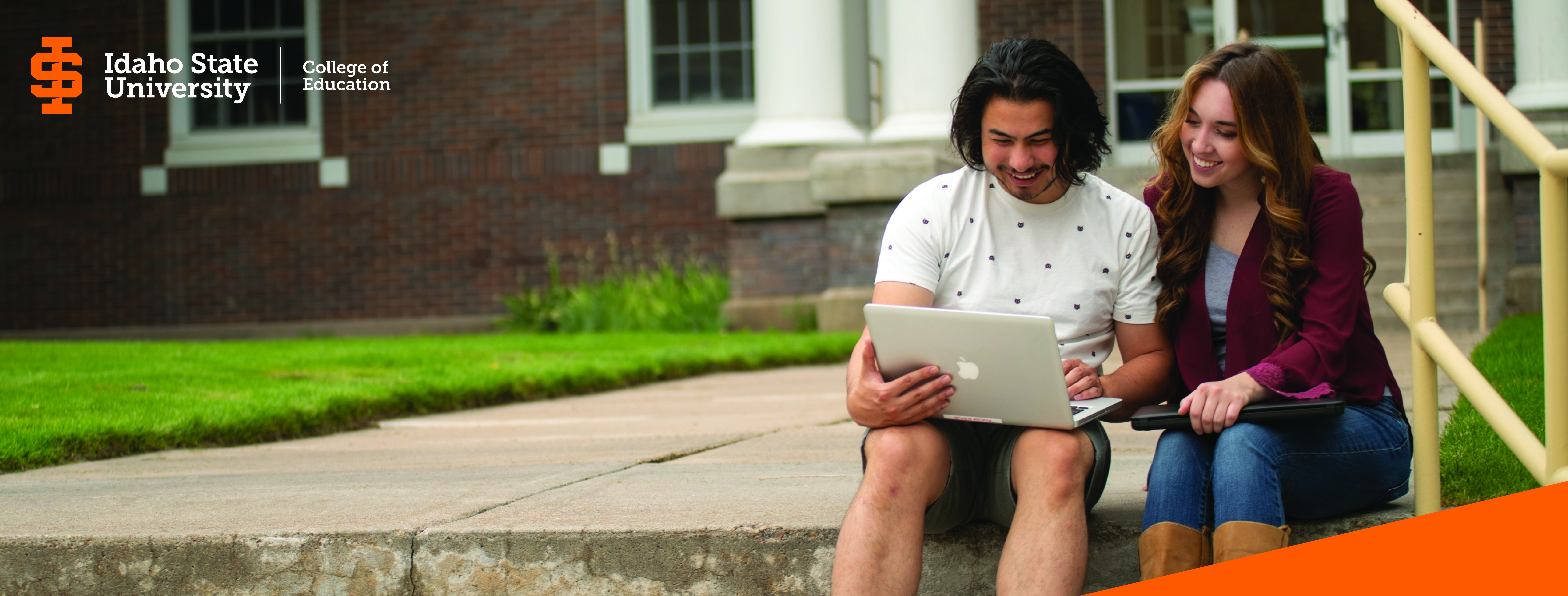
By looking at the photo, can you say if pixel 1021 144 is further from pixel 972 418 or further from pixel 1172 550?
pixel 1172 550

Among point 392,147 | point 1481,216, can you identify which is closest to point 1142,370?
point 1481,216

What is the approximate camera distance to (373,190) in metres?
10.7

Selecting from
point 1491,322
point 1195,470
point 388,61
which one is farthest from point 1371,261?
point 388,61

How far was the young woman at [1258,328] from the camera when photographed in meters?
2.15

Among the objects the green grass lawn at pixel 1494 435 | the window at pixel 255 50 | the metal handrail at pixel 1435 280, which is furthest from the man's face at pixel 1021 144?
the window at pixel 255 50

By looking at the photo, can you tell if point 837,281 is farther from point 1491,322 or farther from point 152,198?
point 152,198

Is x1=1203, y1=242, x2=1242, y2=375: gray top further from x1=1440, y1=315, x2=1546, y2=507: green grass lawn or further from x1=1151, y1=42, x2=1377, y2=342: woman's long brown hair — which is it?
x1=1440, y1=315, x2=1546, y2=507: green grass lawn

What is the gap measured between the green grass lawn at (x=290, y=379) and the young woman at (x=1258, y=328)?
10.8 feet

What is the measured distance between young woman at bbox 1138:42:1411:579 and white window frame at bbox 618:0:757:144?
818 cm

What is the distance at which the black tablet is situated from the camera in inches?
83.4

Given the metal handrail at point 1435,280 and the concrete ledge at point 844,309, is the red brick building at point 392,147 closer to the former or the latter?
the concrete ledge at point 844,309

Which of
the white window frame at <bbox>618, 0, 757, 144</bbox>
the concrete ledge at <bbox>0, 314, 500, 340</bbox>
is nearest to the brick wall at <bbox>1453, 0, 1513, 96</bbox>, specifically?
the white window frame at <bbox>618, 0, 757, 144</bbox>

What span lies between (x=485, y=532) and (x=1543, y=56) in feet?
26.6

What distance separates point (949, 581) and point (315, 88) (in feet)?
32.4
